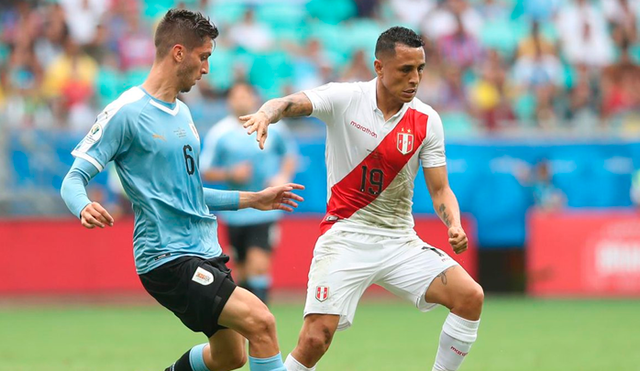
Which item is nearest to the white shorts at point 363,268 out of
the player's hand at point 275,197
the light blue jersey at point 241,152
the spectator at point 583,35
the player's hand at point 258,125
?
the player's hand at point 275,197

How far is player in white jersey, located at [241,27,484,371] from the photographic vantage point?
6980 mm

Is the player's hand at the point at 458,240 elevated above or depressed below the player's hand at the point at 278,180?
above

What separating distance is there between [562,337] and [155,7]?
1107cm

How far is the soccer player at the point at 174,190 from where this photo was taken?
6.00 m

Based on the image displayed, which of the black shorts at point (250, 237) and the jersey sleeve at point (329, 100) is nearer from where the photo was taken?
the jersey sleeve at point (329, 100)

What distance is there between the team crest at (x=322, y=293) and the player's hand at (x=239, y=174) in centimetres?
525

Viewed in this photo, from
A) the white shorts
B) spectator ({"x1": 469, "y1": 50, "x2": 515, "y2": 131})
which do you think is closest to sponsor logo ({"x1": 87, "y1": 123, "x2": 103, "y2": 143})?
the white shorts

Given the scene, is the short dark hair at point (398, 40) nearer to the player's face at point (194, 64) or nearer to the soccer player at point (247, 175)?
the player's face at point (194, 64)

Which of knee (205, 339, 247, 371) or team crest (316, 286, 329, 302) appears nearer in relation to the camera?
knee (205, 339, 247, 371)

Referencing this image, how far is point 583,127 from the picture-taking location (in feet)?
55.3

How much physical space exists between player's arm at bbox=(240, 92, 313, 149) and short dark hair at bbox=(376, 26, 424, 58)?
2.07 feet

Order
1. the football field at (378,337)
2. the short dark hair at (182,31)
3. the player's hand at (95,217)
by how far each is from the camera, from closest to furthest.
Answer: the player's hand at (95,217) < the short dark hair at (182,31) < the football field at (378,337)

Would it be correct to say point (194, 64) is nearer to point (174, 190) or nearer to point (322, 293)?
point (174, 190)

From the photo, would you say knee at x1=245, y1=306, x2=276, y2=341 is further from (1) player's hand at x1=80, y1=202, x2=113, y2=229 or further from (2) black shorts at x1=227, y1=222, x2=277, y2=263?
(2) black shorts at x1=227, y1=222, x2=277, y2=263
